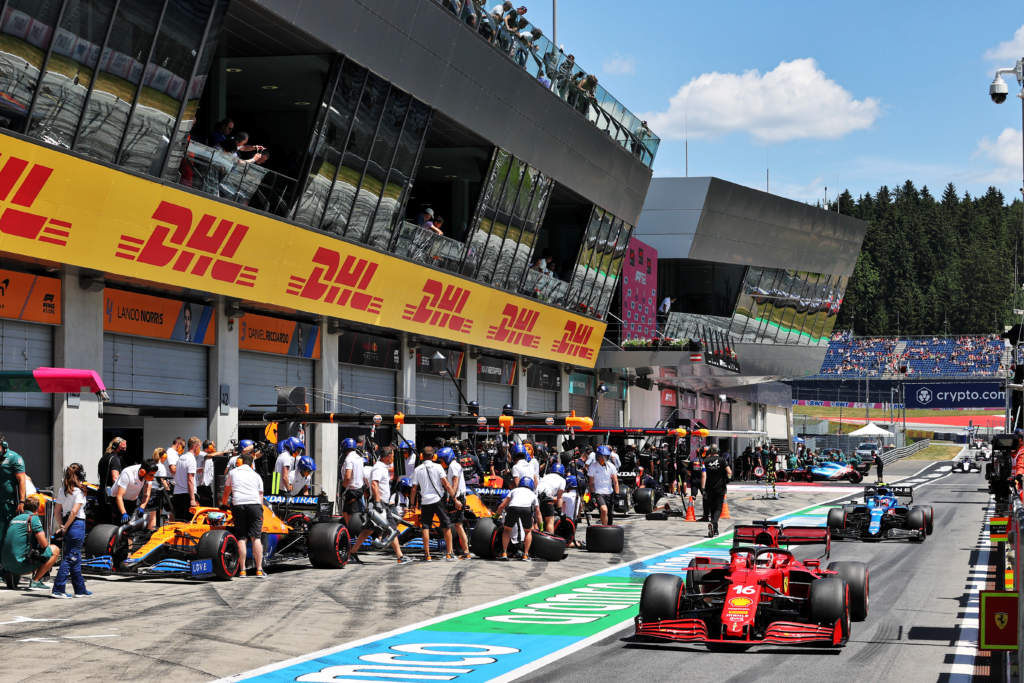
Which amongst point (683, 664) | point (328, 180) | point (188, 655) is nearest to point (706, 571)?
point (683, 664)

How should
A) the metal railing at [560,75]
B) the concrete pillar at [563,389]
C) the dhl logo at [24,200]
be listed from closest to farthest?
the dhl logo at [24,200] < the metal railing at [560,75] < the concrete pillar at [563,389]

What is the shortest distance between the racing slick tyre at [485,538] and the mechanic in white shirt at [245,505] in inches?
154

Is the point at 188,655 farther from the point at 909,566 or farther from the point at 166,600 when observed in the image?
the point at 909,566

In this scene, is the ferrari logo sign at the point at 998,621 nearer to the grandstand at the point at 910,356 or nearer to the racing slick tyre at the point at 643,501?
the racing slick tyre at the point at 643,501

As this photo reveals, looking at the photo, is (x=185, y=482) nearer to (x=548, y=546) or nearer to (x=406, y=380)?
(x=548, y=546)

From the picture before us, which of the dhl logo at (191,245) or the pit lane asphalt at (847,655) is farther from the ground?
the dhl logo at (191,245)

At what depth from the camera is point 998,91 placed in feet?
77.7

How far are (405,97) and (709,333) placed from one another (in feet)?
114

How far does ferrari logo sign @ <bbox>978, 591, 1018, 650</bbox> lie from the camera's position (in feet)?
26.2

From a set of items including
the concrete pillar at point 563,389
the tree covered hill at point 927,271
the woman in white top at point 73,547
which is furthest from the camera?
the tree covered hill at point 927,271

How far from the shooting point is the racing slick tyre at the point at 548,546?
19.4 m

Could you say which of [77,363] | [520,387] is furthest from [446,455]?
[520,387]

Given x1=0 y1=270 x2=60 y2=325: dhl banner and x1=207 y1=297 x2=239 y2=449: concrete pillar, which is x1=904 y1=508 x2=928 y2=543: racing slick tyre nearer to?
x1=207 y1=297 x2=239 y2=449: concrete pillar

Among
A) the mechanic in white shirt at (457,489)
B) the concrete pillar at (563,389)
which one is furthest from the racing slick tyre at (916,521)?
the concrete pillar at (563,389)
